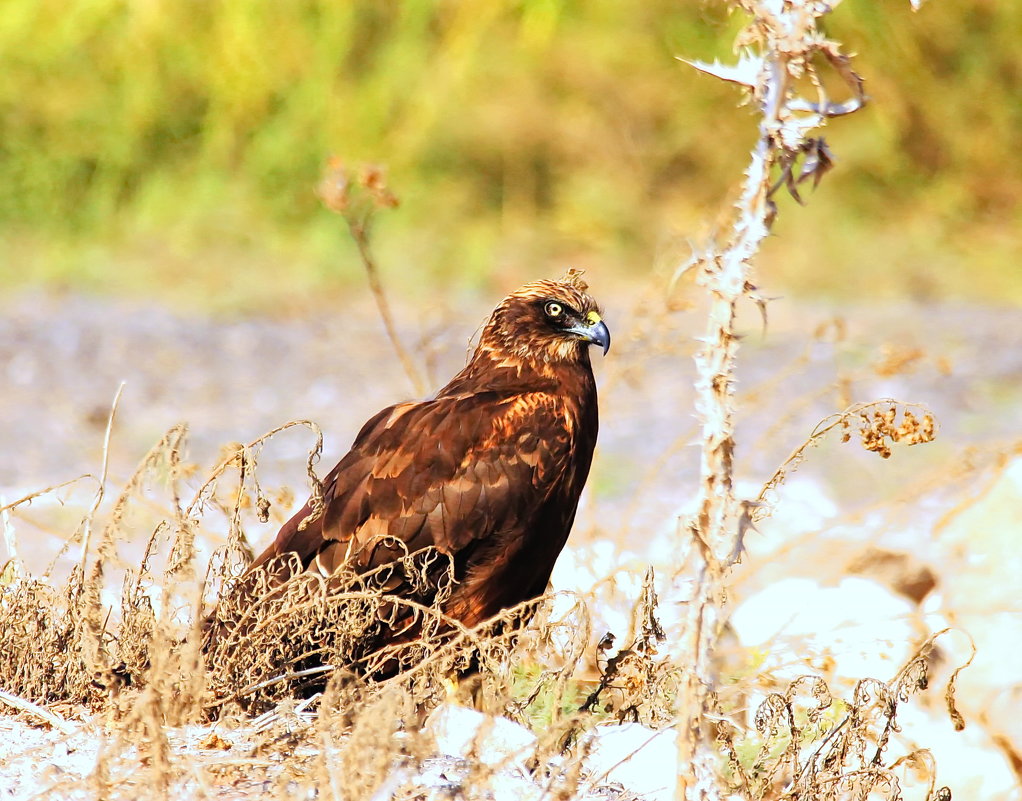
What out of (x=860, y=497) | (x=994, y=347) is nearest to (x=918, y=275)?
(x=994, y=347)

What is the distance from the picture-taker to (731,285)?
250 centimetres

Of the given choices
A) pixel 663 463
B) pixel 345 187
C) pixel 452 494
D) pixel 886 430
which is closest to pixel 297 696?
pixel 452 494

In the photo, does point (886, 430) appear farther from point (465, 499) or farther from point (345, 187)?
point (345, 187)

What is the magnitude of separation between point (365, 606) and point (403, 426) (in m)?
0.60

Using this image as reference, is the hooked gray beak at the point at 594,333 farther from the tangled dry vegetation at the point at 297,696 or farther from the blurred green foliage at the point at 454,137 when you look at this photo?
the blurred green foliage at the point at 454,137

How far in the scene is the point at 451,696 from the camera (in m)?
3.36

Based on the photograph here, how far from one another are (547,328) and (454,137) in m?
7.72

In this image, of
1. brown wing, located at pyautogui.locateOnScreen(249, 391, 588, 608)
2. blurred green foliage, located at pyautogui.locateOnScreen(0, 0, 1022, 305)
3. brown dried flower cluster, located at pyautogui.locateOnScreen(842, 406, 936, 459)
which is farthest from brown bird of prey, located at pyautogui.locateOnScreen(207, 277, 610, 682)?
blurred green foliage, located at pyautogui.locateOnScreen(0, 0, 1022, 305)

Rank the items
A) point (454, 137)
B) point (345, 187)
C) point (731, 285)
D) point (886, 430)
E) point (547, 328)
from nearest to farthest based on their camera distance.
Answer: point (731, 285) → point (886, 430) → point (547, 328) → point (345, 187) → point (454, 137)

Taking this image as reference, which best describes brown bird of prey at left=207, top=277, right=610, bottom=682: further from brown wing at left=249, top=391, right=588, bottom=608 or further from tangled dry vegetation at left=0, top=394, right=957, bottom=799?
tangled dry vegetation at left=0, top=394, right=957, bottom=799

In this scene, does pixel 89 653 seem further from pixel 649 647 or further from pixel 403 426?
pixel 403 426

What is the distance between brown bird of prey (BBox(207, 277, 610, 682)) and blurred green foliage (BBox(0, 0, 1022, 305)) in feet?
23.6

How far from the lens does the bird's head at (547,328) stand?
4.18 m

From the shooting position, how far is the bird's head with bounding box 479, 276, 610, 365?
13.7 feet
